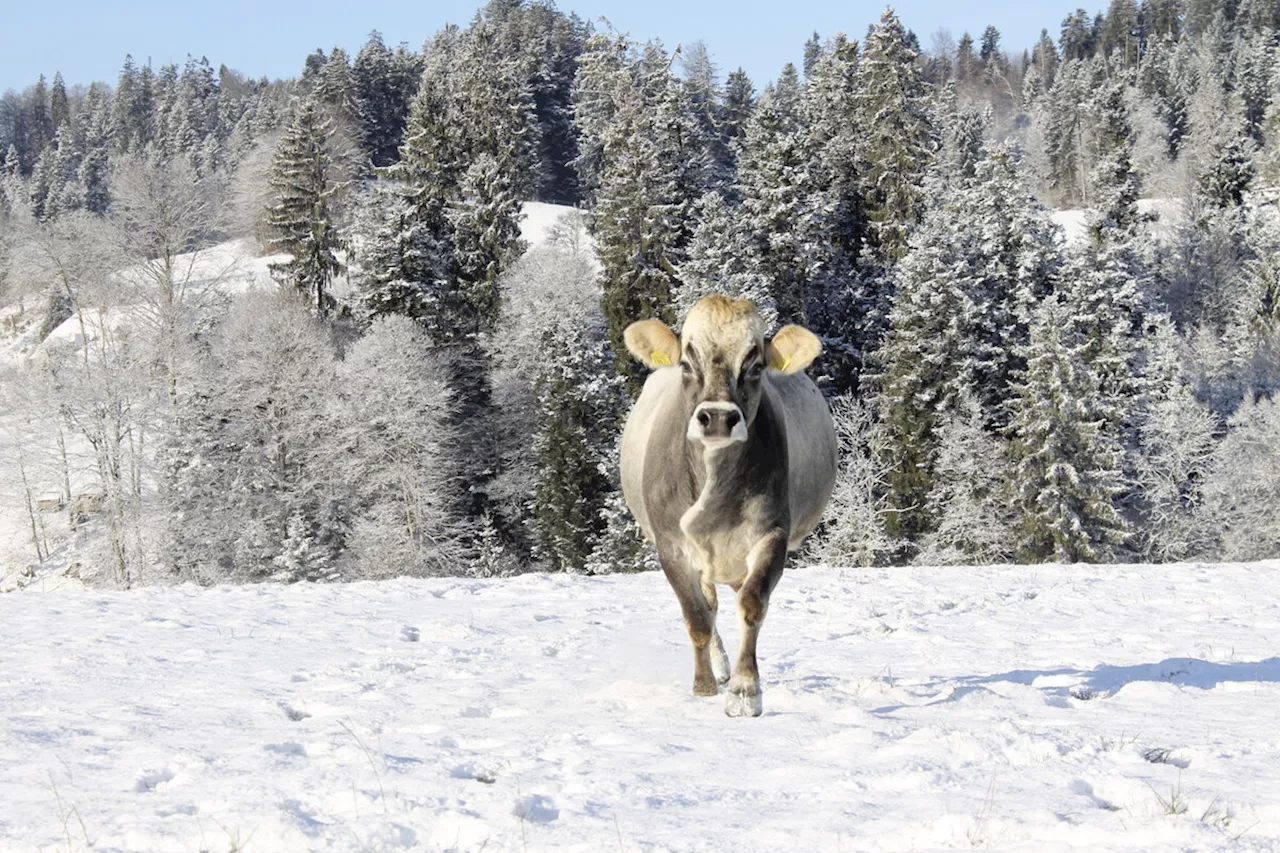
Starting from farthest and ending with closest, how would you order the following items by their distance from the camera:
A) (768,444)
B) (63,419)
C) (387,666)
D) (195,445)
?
1. (195,445)
2. (63,419)
3. (387,666)
4. (768,444)

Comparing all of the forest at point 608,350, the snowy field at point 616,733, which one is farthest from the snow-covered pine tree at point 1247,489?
the snowy field at point 616,733

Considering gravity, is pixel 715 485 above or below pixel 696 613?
above

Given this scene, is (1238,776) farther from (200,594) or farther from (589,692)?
(200,594)

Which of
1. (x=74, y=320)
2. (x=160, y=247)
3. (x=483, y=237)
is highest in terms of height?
(x=483, y=237)

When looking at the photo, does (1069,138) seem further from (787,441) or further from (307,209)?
(787,441)

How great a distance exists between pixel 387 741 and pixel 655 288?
48.7m

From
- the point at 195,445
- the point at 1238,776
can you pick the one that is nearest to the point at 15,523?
the point at 195,445

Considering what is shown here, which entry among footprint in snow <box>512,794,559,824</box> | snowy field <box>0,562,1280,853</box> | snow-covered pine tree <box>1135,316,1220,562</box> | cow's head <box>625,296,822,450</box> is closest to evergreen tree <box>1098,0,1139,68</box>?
snow-covered pine tree <box>1135,316,1220,562</box>

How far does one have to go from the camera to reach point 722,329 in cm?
655

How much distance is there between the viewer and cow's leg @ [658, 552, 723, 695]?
23.2 ft

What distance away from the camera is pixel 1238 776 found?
5.30 m

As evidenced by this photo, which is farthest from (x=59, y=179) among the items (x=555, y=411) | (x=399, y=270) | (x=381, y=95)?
(x=555, y=411)

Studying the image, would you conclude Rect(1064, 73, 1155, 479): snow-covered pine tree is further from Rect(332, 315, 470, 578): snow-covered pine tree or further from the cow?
the cow

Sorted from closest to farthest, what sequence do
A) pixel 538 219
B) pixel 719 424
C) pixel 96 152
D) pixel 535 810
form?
pixel 535 810 < pixel 719 424 < pixel 538 219 < pixel 96 152
